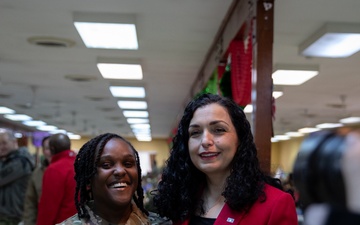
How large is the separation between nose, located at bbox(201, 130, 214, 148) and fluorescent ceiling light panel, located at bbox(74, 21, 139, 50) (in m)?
3.56

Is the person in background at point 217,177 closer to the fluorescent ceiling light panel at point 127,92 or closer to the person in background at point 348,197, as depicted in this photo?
the person in background at point 348,197

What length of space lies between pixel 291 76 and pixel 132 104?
5662 millimetres

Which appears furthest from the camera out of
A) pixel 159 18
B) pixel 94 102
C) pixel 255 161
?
pixel 94 102

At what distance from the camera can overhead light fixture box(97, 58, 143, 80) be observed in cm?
723

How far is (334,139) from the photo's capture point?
657 mm

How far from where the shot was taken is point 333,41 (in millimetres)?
5336

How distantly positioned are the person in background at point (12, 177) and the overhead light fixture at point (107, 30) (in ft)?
4.99

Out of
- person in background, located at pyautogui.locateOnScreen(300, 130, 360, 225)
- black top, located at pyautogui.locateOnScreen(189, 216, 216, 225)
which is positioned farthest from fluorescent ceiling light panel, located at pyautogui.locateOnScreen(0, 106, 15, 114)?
person in background, located at pyautogui.locateOnScreen(300, 130, 360, 225)

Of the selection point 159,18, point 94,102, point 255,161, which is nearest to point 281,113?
point 94,102

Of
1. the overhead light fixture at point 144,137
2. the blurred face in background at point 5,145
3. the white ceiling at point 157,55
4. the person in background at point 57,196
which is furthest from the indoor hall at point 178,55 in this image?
the overhead light fixture at point 144,137

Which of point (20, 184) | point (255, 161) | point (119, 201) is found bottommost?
point (20, 184)

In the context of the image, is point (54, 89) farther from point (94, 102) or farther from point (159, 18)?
point (159, 18)

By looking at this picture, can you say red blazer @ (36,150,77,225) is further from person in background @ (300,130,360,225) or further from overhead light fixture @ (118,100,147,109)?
overhead light fixture @ (118,100,147,109)

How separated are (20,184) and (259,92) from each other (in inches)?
129
